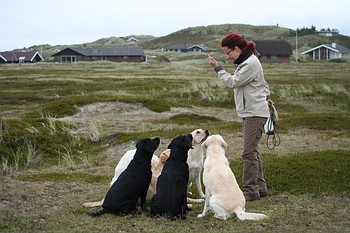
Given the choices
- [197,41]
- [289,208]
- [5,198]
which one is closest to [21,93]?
[5,198]

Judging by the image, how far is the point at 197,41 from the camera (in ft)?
576

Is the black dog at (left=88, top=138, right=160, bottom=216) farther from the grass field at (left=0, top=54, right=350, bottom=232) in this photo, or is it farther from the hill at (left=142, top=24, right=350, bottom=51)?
the hill at (left=142, top=24, right=350, bottom=51)

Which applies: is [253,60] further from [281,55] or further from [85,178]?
[281,55]

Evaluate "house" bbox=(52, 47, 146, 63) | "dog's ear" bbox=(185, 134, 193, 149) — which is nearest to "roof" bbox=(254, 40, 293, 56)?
"house" bbox=(52, 47, 146, 63)

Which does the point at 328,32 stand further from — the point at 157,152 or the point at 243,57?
the point at 243,57

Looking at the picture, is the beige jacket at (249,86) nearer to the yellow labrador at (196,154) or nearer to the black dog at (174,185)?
the yellow labrador at (196,154)

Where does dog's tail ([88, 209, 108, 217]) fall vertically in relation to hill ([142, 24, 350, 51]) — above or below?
below

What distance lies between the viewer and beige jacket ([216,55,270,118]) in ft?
30.2

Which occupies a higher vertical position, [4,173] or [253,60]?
[253,60]

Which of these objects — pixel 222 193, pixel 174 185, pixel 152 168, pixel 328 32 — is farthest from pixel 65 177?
pixel 328 32

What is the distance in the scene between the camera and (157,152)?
15.6m

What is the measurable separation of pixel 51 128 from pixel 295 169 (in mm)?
10616

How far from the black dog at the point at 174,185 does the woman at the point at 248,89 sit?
1194mm

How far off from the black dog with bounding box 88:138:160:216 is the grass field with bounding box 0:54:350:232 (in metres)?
0.25
